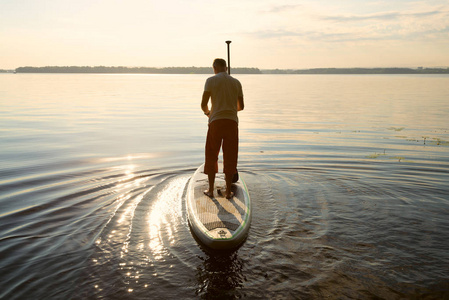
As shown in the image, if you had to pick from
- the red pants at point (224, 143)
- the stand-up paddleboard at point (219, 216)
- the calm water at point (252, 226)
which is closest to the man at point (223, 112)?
the red pants at point (224, 143)

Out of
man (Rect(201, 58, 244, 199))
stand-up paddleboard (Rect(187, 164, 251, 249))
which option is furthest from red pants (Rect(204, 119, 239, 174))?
stand-up paddleboard (Rect(187, 164, 251, 249))

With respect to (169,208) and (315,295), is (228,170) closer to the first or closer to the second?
(169,208)

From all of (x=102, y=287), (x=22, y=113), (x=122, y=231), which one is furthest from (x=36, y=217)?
(x=22, y=113)

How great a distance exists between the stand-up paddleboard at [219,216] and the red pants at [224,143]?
0.62 meters

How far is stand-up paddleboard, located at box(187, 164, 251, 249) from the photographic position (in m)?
5.40

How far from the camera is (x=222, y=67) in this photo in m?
6.88

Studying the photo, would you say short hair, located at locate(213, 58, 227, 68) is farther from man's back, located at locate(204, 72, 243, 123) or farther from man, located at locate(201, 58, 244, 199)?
man's back, located at locate(204, 72, 243, 123)

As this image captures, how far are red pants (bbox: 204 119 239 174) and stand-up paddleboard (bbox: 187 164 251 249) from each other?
2.02 feet

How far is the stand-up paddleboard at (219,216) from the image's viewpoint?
5.40 m

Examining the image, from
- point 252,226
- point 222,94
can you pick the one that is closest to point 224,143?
point 222,94

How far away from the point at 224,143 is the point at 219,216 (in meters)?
1.47

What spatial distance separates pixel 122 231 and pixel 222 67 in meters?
3.57

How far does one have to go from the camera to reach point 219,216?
6176 millimetres

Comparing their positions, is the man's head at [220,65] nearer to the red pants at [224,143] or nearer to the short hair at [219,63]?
the short hair at [219,63]
